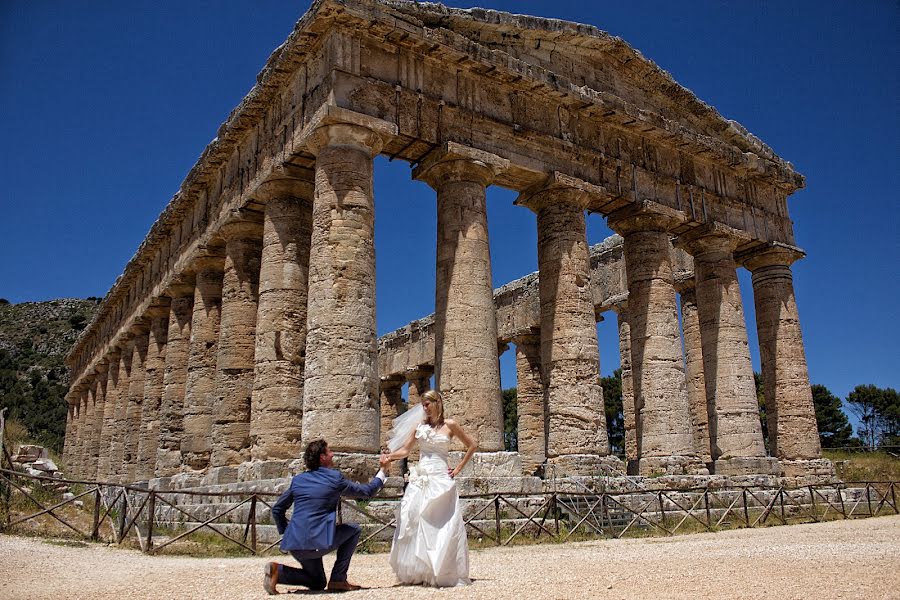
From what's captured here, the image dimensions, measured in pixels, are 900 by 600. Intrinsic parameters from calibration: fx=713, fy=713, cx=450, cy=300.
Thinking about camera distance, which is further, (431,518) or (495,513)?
(495,513)

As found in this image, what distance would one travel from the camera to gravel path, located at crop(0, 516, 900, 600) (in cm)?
670

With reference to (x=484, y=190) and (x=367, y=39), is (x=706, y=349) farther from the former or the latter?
(x=367, y=39)

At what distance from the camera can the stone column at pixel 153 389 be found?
75.0 ft

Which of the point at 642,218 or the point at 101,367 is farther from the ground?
the point at 642,218

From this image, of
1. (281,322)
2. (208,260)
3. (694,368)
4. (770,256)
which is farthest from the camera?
(694,368)

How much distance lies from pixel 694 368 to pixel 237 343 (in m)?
15.5

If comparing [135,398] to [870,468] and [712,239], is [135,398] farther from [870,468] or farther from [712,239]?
[870,468]

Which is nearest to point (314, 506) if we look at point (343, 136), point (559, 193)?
point (343, 136)

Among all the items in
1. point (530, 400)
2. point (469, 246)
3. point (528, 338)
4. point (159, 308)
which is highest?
point (159, 308)

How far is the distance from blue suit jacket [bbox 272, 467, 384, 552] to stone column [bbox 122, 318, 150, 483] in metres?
20.2

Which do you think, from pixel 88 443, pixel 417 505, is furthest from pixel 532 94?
pixel 88 443

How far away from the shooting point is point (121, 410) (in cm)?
2923

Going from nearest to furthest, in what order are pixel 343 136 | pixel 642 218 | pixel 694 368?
pixel 343 136 → pixel 642 218 → pixel 694 368

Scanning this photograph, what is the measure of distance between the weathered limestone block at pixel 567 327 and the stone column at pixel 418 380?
47.9 ft
